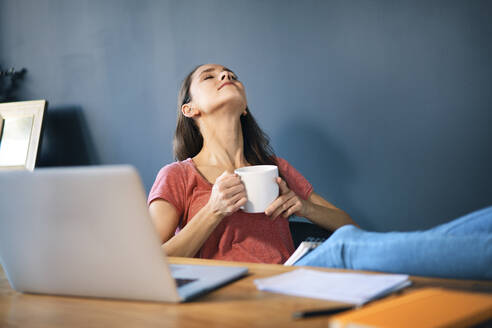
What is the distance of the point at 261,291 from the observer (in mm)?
747

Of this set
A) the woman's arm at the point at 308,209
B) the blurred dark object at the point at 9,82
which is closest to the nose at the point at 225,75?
the woman's arm at the point at 308,209

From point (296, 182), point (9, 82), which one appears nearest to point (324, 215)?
point (296, 182)

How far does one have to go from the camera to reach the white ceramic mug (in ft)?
4.20

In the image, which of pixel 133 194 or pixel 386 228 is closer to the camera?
pixel 133 194

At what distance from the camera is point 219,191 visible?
130 cm

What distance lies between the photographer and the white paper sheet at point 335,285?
0.68 m

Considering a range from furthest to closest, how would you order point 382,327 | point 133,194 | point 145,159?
point 145,159 < point 133,194 < point 382,327

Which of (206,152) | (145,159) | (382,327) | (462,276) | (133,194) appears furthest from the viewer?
(145,159)

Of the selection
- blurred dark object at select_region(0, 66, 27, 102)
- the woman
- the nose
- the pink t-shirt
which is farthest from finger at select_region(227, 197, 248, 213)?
blurred dark object at select_region(0, 66, 27, 102)

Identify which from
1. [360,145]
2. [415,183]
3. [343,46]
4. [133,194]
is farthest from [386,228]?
[133,194]

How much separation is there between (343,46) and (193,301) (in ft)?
4.61

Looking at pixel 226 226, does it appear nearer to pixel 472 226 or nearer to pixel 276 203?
pixel 276 203

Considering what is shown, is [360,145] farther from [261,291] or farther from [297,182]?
[261,291]

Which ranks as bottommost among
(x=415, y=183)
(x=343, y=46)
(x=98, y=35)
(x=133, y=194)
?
(x=415, y=183)
